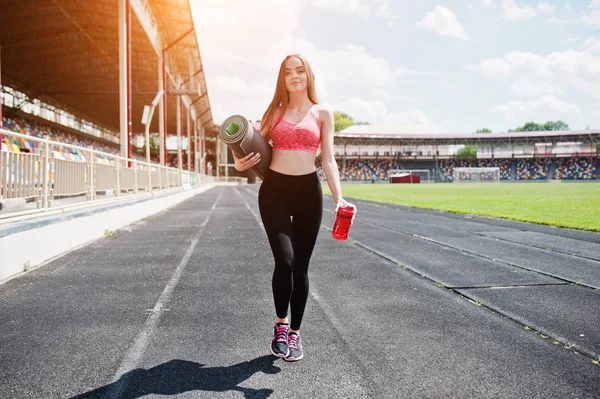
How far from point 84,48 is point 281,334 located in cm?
2975

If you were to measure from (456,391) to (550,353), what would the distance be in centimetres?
94

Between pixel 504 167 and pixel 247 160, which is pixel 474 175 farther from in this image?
pixel 247 160

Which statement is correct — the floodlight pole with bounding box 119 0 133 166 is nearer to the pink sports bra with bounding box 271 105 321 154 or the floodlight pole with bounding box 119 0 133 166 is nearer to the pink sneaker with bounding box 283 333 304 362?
the pink sports bra with bounding box 271 105 321 154

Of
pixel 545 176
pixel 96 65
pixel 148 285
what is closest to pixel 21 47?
pixel 96 65

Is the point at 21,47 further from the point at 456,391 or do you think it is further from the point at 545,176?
the point at 545,176

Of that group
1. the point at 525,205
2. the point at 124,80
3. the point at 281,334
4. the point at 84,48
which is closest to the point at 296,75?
the point at 281,334

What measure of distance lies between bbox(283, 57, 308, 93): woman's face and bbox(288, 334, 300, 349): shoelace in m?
1.63

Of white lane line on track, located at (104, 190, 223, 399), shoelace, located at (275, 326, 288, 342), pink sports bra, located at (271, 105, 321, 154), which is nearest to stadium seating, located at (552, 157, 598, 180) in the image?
white lane line on track, located at (104, 190, 223, 399)

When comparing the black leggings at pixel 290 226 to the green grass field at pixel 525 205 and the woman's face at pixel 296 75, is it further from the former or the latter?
the green grass field at pixel 525 205

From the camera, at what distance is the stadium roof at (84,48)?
2152 centimetres

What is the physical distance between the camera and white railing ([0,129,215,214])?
18.6ft

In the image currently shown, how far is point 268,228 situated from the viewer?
9.44ft

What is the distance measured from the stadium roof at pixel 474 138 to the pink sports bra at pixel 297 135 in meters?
73.7

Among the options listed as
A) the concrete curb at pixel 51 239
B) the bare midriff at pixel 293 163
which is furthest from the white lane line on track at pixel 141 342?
the concrete curb at pixel 51 239
